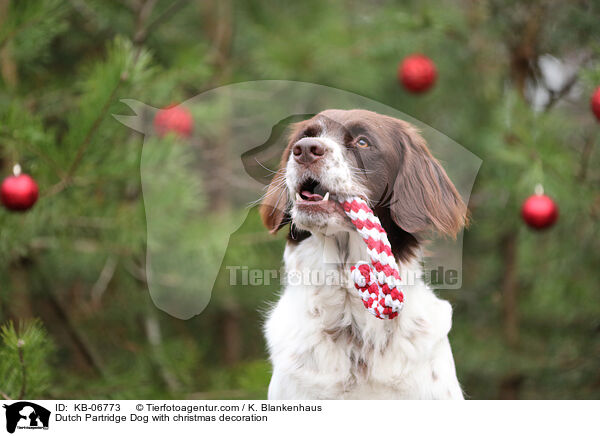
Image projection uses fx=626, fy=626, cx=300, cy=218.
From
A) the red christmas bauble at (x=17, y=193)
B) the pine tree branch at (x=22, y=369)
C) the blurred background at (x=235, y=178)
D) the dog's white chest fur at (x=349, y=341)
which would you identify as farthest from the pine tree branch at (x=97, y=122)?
the dog's white chest fur at (x=349, y=341)

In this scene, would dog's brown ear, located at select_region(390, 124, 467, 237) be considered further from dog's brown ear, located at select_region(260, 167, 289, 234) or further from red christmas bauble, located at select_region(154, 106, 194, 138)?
red christmas bauble, located at select_region(154, 106, 194, 138)

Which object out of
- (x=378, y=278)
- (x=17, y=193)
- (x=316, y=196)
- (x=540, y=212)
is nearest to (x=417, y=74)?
(x=540, y=212)

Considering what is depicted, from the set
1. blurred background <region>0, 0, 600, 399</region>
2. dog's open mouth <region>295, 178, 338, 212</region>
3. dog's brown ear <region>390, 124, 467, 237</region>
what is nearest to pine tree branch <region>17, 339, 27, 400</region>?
blurred background <region>0, 0, 600, 399</region>

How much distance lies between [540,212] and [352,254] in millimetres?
1003

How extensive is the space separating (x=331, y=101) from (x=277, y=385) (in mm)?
882

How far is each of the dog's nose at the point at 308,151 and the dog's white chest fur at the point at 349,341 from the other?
11.4 inches

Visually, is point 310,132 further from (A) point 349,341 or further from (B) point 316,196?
(A) point 349,341

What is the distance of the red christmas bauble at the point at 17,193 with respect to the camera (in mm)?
2078

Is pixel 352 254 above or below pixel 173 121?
below

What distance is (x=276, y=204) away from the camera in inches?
60.3

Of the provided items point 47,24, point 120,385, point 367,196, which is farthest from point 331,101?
point 120,385

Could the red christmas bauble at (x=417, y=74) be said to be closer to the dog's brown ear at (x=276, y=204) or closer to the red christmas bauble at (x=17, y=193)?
the dog's brown ear at (x=276, y=204)

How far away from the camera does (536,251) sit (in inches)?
148
